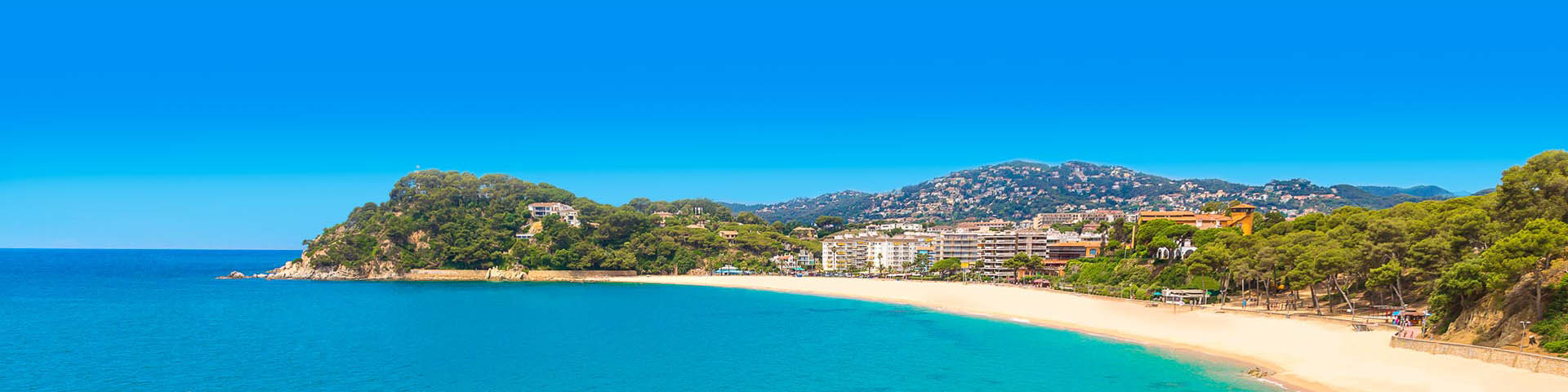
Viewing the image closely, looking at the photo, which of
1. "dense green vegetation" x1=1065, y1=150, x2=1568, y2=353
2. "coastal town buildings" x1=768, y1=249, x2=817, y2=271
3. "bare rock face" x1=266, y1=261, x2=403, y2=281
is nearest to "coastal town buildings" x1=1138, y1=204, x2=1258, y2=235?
"dense green vegetation" x1=1065, y1=150, x2=1568, y2=353

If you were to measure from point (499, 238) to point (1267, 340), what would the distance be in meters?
87.1

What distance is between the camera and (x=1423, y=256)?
31.8m

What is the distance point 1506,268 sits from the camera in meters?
22.5

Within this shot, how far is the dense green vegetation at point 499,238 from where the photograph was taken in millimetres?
96062

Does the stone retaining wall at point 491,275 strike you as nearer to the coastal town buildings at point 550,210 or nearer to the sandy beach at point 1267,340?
the coastal town buildings at point 550,210

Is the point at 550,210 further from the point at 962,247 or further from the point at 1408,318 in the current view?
the point at 1408,318

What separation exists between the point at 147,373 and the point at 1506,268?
39.0 meters

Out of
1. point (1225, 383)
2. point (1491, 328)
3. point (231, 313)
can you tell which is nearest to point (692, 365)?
point (1225, 383)

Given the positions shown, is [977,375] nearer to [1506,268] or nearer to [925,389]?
[925,389]

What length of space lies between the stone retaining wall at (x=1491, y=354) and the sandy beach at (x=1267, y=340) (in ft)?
0.82

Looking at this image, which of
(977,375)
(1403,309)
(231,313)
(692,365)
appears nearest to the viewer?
(977,375)

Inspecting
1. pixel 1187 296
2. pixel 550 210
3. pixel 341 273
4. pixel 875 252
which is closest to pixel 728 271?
pixel 875 252

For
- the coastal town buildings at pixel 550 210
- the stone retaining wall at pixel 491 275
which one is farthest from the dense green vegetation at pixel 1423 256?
the coastal town buildings at pixel 550 210

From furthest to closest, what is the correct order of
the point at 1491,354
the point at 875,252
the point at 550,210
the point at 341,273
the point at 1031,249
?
the point at 550,210 → the point at 875,252 → the point at 341,273 → the point at 1031,249 → the point at 1491,354
